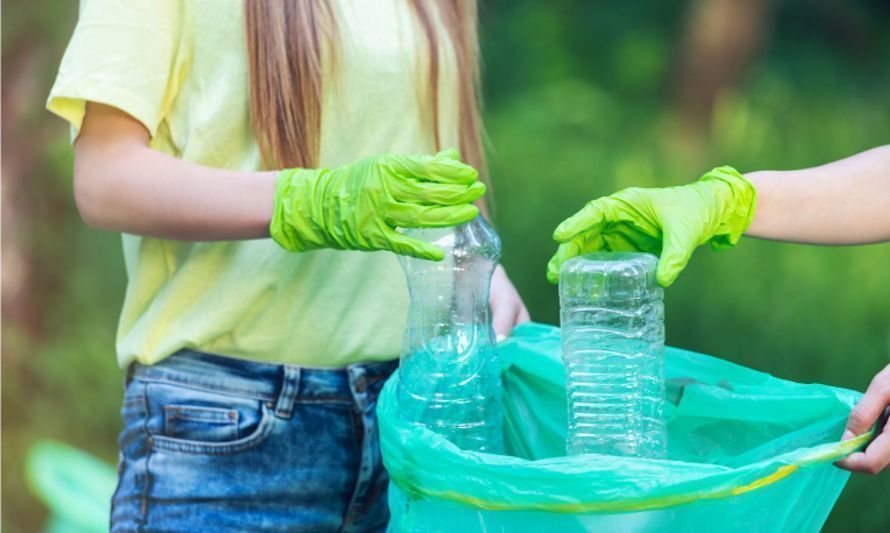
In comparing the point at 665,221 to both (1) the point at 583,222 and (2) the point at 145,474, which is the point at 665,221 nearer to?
(1) the point at 583,222

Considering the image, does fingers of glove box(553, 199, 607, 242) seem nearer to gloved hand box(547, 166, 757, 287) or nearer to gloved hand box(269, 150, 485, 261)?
gloved hand box(547, 166, 757, 287)

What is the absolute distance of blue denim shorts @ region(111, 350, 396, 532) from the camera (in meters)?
1.78

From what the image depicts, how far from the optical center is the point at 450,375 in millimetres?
1771

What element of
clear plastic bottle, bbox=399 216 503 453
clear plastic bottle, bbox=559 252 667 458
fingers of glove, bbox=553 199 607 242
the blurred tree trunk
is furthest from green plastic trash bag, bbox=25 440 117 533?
the blurred tree trunk

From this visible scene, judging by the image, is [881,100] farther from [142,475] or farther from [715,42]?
[142,475]

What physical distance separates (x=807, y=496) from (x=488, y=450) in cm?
53

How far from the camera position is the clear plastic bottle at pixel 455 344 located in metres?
1.75

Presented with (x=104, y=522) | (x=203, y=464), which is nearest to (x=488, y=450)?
(x=203, y=464)

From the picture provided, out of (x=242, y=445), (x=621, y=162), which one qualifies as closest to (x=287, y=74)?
(x=242, y=445)

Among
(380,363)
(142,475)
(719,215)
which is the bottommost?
(142,475)

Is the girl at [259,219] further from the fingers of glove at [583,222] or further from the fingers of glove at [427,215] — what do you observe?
the fingers of glove at [583,222]

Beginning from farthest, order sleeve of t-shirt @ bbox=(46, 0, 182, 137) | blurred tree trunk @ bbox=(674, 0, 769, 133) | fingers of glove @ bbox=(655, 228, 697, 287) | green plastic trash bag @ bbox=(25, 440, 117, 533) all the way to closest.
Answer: blurred tree trunk @ bbox=(674, 0, 769, 133) < green plastic trash bag @ bbox=(25, 440, 117, 533) < sleeve of t-shirt @ bbox=(46, 0, 182, 137) < fingers of glove @ bbox=(655, 228, 697, 287)

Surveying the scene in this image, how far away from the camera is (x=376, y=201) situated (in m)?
1.60

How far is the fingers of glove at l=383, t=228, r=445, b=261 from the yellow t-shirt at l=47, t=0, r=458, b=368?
0.85 ft
